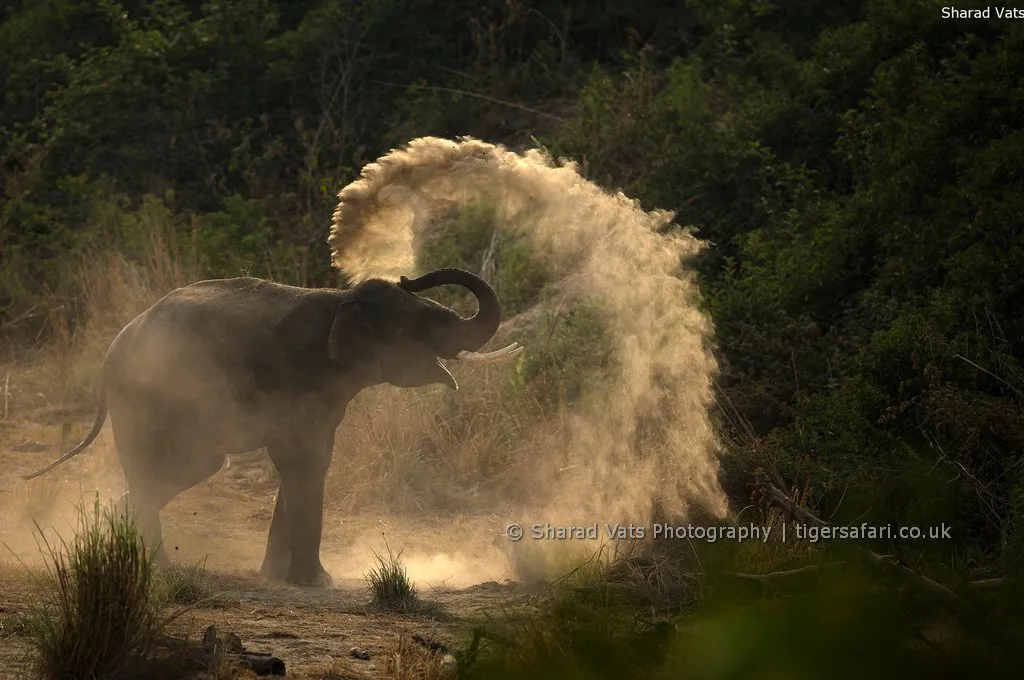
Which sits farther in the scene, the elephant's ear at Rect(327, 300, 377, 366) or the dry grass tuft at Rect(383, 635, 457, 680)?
the elephant's ear at Rect(327, 300, 377, 366)

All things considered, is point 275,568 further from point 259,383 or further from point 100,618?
point 100,618

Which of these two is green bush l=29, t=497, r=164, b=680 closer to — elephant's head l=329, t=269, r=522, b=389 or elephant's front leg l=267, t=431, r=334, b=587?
elephant's front leg l=267, t=431, r=334, b=587

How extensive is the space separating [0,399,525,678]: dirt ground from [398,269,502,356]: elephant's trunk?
4.38 ft

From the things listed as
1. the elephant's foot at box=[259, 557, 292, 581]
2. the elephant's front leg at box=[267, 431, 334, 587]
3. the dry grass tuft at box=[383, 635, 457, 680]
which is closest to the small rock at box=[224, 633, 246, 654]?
the dry grass tuft at box=[383, 635, 457, 680]

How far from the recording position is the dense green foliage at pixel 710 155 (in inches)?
386

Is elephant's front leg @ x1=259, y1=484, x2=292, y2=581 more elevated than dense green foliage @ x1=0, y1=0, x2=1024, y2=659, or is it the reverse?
dense green foliage @ x1=0, y1=0, x2=1024, y2=659

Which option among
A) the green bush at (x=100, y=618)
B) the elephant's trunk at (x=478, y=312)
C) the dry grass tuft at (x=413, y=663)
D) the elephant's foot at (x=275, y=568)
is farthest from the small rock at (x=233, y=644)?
the elephant's trunk at (x=478, y=312)

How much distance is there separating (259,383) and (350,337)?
0.57m

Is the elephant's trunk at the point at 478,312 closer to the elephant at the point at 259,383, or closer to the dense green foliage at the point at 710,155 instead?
the elephant at the point at 259,383

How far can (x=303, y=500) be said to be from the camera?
849 cm

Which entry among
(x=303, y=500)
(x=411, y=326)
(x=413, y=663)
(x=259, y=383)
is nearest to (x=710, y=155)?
(x=411, y=326)

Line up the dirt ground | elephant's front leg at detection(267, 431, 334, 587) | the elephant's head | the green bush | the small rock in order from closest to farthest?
1. the green bush
2. the small rock
3. the dirt ground
4. elephant's front leg at detection(267, 431, 334, 587)
5. the elephant's head

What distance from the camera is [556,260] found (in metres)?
12.1

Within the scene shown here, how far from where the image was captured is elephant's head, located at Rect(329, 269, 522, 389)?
855cm
